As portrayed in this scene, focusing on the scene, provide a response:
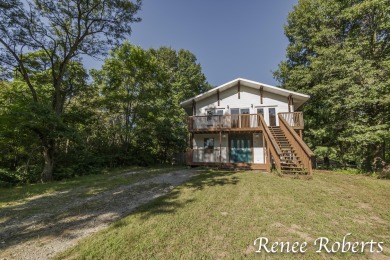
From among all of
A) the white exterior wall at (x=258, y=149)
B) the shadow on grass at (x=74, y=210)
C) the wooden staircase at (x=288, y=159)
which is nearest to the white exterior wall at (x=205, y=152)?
the white exterior wall at (x=258, y=149)

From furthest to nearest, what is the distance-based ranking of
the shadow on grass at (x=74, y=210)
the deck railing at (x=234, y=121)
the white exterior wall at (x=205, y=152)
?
1. the white exterior wall at (x=205, y=152)
2. the deck railing at (x=234, y=121)
3. the shadow on grass at (x=74, y=210)

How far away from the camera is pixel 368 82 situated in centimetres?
1009

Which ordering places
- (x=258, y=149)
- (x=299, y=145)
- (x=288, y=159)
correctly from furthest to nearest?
(x=258, y=149) < (x=288, y=159) < (x=299, y=145)

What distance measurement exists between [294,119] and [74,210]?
1290 centimetres

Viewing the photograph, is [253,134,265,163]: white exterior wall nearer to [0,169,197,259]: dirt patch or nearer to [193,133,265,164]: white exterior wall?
[193,133,265,164]: white exterior wall

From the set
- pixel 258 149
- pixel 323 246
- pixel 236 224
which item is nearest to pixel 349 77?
pixel 258 149

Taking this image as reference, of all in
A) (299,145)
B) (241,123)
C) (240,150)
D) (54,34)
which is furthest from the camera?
(240,150)

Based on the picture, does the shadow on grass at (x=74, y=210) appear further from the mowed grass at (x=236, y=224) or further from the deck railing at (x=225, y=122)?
the deck railing at (x=225, y=122)

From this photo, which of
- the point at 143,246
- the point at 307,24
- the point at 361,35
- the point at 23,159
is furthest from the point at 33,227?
the point at 307,24

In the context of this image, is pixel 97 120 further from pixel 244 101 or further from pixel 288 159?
pixel 288 159

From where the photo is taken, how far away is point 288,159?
9.50 meters

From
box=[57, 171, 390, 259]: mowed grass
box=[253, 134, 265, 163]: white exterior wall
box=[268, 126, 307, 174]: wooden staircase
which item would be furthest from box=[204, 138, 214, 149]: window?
box=[57, 171, 390, 259]: mowed grass

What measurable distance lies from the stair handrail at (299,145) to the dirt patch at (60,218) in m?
6.50

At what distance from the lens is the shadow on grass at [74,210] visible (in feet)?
11.6
